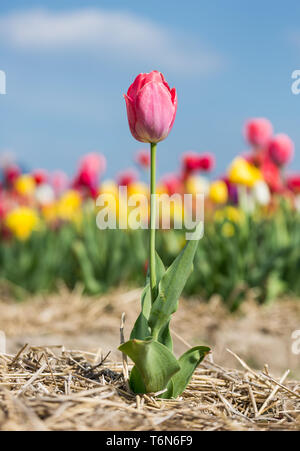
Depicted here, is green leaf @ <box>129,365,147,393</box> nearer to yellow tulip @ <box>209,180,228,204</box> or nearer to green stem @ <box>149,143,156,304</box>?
green stem @ <box>149,143,156,304</box>

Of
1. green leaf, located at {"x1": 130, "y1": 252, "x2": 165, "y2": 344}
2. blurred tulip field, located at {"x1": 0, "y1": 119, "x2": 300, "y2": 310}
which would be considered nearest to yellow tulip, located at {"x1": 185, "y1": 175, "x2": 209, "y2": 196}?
blurred tulip field, located at {"x1": 0, "y1": 119, "x2": 300, "y2": 310}

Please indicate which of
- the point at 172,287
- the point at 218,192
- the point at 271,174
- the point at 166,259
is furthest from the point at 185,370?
the point at 218,192

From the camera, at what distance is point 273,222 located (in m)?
4.22

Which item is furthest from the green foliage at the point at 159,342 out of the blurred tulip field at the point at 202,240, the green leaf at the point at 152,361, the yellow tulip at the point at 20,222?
the yellow tulip at the point at 20,222

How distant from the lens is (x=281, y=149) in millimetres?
4164

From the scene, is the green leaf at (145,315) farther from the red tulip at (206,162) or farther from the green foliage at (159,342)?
the red tulip at (206,162)

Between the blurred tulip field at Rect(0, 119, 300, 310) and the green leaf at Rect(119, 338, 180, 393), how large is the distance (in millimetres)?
2191

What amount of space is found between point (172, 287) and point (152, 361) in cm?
16

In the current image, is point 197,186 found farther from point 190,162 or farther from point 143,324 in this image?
point 143,324

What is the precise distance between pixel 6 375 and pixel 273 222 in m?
3.19

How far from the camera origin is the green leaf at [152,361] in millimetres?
1151
